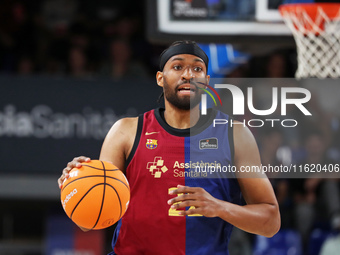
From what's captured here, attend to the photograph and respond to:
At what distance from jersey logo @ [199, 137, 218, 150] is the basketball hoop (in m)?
2.64

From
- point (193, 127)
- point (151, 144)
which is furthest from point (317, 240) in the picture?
point (151, 144)

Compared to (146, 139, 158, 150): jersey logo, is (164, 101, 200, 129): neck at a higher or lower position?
higher

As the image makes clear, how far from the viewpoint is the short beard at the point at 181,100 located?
3.99 m

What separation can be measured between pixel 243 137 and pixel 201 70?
0.52 m

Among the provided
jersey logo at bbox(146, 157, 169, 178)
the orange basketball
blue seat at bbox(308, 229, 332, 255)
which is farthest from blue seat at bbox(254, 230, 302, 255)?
the orange basketball

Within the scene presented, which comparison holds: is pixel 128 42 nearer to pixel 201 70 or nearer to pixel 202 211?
pixel 201 70

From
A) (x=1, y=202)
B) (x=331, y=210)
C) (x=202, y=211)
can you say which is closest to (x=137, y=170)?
(x=202, y=211)

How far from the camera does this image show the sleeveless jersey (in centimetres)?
388

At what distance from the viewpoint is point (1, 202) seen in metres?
9.49

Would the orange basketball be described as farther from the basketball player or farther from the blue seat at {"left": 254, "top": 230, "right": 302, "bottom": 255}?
the blue seat at {"left": 254, "top": 230, "right": 302, "bottom": 255}

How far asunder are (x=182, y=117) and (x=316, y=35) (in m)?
2.76

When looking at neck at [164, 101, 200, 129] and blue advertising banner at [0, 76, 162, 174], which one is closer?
neck at [164, 101, 200, 129]

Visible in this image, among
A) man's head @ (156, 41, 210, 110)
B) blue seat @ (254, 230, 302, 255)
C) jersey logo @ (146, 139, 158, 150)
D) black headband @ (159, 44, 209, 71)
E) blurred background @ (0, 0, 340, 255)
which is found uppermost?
black headband @ (159, 44, 209, 71)

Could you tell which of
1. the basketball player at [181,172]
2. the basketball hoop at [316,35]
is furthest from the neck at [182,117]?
the basketball hoop at [316,35]
